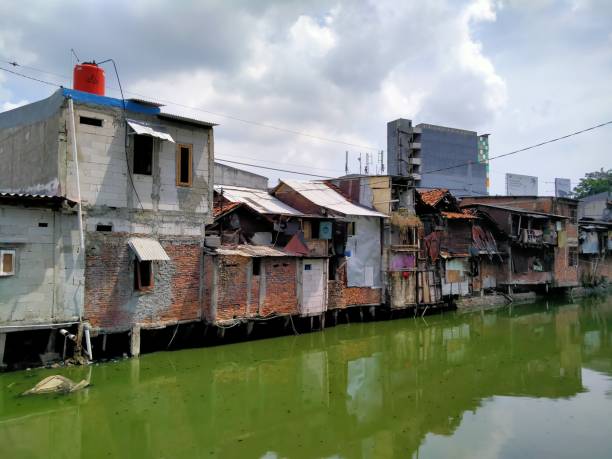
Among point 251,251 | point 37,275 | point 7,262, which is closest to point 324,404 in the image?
point 251,251

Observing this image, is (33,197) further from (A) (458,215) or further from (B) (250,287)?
(A) (458,215)

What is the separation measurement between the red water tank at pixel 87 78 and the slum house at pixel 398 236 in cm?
1293

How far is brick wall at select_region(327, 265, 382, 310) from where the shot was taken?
2028 centimetres

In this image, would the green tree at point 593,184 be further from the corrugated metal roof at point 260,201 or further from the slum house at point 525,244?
the corrugated metal roof at point 260,201

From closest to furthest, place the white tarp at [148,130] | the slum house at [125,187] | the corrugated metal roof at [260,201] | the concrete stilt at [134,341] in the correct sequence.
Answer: the slum house at [125,187] < the white tarp at [148,130] < the concrete stilt at [134,341] < the corrugated metal roof at [260,201]

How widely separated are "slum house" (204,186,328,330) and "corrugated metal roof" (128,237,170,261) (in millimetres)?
1812

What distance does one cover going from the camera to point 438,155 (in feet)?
142

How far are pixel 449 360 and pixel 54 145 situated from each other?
1393 cm

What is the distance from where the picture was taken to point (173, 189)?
50.2ft

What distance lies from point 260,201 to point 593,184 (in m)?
49.3

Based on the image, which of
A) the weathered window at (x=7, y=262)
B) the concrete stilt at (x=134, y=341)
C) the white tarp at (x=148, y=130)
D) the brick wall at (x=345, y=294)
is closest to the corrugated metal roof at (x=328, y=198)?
the brick wall at (x=345, y=294)

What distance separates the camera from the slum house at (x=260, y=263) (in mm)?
15656

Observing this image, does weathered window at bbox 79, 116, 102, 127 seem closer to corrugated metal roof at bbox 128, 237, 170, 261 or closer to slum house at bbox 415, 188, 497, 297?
corrugated metal roof at bbox 128, 237, 170, 261

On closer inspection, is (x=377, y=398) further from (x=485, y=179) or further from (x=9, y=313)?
(x=485, y=179)
